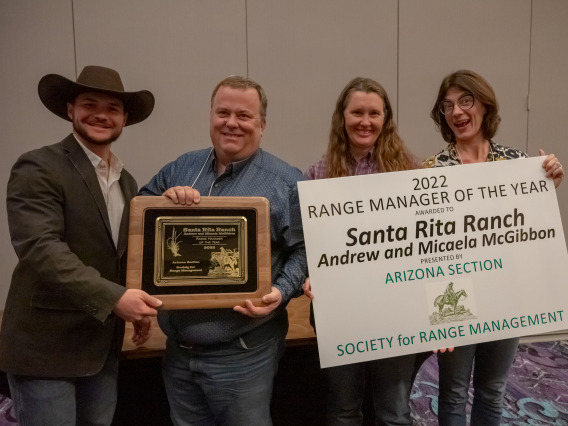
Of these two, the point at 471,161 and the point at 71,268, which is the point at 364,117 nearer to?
the point at 471,161

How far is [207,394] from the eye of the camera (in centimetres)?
120

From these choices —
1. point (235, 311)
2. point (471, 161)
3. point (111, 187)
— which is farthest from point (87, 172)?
point (471, 161)

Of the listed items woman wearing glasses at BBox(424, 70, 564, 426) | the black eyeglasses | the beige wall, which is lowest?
woman wearing glasses at BBox(424, 70, 564, 426)

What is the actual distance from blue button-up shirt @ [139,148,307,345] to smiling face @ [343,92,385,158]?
0.80 ft

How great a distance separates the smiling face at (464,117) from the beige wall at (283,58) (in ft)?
5.02

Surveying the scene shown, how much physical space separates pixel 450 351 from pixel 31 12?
3.03 meters

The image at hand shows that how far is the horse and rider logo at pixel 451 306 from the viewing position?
1329mm

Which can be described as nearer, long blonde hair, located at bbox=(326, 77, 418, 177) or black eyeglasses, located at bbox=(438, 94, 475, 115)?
long blonde hair, located at bbox=(326, 77, 418, 177)

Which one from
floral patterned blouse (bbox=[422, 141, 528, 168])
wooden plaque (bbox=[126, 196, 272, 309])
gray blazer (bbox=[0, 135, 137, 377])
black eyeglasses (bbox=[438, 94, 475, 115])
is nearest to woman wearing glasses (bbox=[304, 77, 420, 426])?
floral patterned blouse (bbox=[422, 141, 528, 168])

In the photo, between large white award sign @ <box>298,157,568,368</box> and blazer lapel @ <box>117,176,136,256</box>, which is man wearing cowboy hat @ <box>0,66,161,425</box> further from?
large white award sign @ <box>298,157,568,368</box>

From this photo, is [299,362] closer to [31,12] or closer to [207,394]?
[207,394]

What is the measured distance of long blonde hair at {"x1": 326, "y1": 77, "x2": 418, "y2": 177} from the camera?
1.35 m

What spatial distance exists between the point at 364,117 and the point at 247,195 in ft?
1.55

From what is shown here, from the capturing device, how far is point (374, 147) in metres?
1.39
